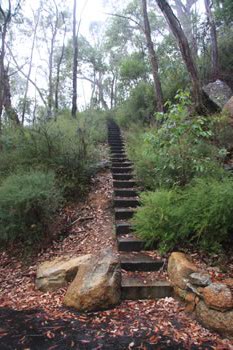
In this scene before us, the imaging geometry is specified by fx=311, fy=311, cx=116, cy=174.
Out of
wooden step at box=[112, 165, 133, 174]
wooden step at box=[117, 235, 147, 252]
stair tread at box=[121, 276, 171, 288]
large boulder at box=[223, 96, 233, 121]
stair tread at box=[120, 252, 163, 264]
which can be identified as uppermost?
large boulder at box=[223, 96, 233, 121]

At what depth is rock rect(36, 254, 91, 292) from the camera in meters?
4.43

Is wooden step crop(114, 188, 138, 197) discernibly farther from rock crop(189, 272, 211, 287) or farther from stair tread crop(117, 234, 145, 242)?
rock crop(189, 272, 211, 287)

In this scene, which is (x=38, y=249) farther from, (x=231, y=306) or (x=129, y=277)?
(x=231, y=306)

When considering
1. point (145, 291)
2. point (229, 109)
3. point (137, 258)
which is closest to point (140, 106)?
point (229, 109)

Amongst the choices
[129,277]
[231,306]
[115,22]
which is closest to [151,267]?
[129,277]

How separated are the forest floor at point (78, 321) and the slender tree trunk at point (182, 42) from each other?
203 inches

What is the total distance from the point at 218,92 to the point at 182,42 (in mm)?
2132

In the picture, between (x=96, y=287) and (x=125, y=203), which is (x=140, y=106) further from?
(x=96, y=287)

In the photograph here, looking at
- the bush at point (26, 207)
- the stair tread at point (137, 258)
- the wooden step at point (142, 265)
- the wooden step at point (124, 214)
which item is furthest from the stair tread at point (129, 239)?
the bush at point (26, 207)

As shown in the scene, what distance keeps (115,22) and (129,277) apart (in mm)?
24234

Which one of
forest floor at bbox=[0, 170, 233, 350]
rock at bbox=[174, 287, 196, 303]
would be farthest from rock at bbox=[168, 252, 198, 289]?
forest floor at bbox=[0, 170, 233, 350]

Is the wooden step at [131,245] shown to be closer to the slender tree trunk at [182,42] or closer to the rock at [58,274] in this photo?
the rock at [58,274]

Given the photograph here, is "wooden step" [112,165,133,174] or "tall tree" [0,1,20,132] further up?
"tall tree" [0,1,20,132]

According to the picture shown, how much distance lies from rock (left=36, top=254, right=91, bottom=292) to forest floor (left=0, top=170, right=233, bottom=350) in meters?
0.11
